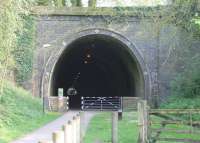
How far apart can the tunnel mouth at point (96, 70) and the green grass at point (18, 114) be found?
5373 mm

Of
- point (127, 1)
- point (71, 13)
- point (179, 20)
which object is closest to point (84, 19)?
point (71, 13)

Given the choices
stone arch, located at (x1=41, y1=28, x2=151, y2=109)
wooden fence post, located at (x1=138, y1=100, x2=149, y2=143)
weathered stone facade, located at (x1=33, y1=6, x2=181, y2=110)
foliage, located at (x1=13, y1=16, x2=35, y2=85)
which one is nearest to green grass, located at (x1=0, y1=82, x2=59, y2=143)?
foliage, located at (x1=13, y1=16, x2=35, y2=85)

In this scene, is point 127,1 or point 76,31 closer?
point 127,1

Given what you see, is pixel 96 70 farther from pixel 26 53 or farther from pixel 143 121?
pixel 143 121

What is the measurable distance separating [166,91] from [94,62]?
16750 millimetres

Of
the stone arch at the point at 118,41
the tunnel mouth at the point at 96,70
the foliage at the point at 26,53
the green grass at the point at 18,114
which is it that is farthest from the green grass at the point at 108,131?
the tunnel mouth at the point at 96,70

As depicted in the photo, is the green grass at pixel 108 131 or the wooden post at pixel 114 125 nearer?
the wooden post at pixel 114 125

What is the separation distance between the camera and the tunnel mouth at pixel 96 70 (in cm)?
3111

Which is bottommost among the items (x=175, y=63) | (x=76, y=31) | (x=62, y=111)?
(x=62, y=111)

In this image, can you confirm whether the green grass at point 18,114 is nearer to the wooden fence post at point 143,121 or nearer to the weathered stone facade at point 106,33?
the weathered stone facade at point 106,33

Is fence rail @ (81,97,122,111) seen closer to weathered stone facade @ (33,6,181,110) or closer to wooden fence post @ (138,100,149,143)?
weathered stone facade @ (33,6,181,110)

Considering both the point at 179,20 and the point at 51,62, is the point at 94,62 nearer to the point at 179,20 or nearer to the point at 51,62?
the point at 51,62

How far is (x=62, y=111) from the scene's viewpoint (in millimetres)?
27938

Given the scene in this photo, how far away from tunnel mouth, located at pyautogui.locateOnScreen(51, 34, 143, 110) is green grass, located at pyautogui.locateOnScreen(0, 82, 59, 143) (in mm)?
5373
